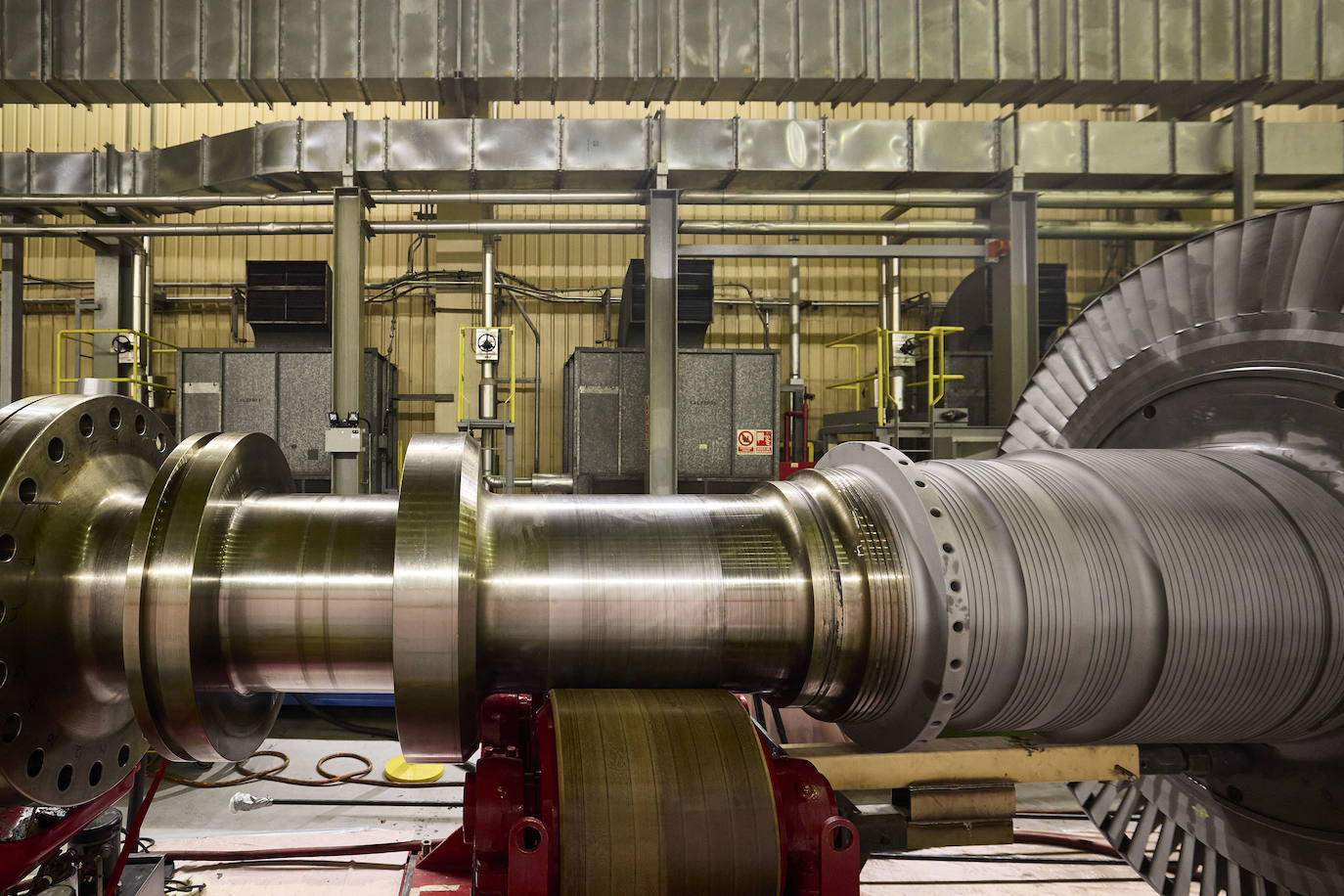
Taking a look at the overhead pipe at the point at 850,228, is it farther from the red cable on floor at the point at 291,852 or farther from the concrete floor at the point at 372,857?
the red cable on floor at the point at 291,852

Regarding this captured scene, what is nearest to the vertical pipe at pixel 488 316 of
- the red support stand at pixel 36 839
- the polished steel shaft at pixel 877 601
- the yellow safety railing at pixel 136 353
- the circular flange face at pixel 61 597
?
the yellow safety railing at pixel 136 353

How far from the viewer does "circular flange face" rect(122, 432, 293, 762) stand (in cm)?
96

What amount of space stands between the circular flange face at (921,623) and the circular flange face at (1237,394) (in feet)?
2.21

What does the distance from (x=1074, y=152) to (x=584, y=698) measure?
5733 mm

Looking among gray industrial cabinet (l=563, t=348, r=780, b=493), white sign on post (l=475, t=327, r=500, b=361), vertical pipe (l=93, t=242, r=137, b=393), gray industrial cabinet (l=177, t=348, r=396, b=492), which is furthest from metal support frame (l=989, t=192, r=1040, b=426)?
vertical pipe (l=93, t=242, r=137, b=393)

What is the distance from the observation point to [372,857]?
8.82ft

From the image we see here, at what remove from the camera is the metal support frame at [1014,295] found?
5.20 meters

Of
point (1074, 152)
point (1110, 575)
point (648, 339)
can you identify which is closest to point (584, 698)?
point (1110, 575)

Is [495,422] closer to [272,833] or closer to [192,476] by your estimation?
[272,833]

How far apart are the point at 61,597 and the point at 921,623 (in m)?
1.21

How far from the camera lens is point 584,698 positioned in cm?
101

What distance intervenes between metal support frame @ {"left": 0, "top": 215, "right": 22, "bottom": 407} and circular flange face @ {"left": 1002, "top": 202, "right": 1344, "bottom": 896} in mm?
7786

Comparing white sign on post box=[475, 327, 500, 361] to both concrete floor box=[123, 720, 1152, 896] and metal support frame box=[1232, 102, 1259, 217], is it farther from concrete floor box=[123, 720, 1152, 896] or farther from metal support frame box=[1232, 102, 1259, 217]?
metal support frame box=[1232, 102, 1259, 217]

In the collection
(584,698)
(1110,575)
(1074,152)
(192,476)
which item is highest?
(1074,152)
